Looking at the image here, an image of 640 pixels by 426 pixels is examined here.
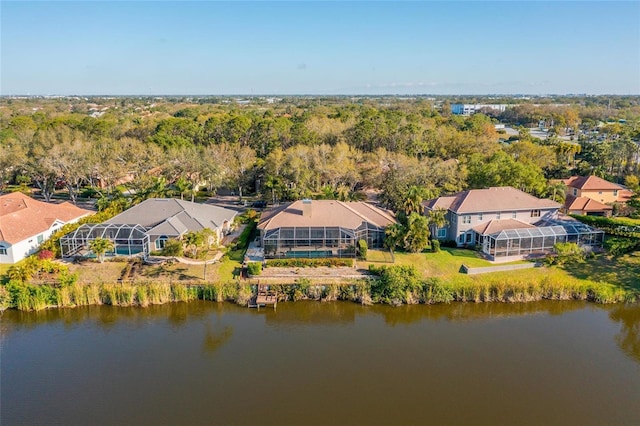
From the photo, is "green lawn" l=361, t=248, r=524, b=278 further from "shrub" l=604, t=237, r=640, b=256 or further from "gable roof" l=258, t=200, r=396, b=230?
"shrub" l=604, t=237, r=640, b=256

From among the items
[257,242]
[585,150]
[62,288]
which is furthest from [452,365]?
[585,150]

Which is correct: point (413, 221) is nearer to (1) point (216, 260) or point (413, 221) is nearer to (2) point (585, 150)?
(1) point (216, 260)

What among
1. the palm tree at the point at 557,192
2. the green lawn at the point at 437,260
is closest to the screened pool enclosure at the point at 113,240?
the green lawn at the point at 437,260

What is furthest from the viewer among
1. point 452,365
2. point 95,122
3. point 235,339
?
point 95,122

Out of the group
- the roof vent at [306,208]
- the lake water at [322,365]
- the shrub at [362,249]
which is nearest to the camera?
the lake water at [322,365]

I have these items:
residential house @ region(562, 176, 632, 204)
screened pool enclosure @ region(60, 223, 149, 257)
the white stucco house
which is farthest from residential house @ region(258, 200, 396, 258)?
residential house @ region(562, 176, 632, 204)

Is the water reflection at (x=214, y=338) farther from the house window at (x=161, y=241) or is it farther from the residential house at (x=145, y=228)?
the residential house at (x=145, y=228)
